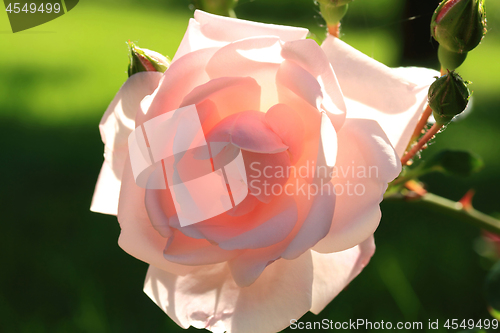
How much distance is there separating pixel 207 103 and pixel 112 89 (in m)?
2.41

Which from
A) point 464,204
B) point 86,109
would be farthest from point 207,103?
point 86,109

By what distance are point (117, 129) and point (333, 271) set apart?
0.24m

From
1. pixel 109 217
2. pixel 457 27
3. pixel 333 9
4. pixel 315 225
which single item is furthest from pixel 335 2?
pixel 109 217

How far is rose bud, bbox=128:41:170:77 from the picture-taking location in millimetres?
400

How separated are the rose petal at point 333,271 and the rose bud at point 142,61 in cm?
23

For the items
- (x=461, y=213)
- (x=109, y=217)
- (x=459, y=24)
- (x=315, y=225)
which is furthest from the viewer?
(x=109, y=217)

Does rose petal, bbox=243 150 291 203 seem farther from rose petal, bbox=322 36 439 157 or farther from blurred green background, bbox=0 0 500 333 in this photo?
blurred green background, bbox=0 0 500 333

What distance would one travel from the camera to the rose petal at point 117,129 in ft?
1.24

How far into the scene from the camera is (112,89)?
2602 mm

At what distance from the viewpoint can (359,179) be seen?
35 centimetres

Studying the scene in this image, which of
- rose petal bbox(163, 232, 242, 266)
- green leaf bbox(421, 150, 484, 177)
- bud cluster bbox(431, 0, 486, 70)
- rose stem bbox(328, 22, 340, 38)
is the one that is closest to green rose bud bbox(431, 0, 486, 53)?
bud cluster bbox(431, 0, 486, 70)

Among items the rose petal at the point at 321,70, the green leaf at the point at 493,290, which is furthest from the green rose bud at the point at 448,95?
the green leaf at the point at 493,290

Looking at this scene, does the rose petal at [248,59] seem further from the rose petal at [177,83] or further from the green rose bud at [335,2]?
the green rose bud at [335,2]

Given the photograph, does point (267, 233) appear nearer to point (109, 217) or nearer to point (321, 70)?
point (321, 70)
